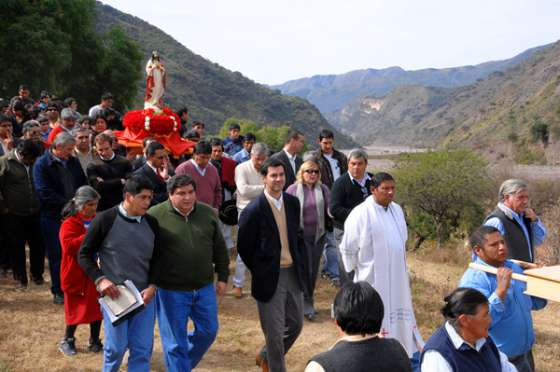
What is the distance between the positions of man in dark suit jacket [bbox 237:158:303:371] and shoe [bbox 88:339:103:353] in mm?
1790

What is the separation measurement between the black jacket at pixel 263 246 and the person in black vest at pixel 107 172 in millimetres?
2279

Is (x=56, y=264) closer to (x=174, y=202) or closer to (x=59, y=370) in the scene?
(x=59, y=370)

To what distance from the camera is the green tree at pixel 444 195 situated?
86.7 ft

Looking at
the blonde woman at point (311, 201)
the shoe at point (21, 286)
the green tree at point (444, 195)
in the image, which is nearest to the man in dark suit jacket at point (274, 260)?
the blonde woman at point (311, 201)

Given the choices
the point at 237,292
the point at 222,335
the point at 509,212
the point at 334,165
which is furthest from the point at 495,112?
the point at 509,212

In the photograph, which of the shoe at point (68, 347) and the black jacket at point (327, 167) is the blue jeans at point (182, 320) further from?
the black jacket at point (327, 167)

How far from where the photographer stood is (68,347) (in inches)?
218

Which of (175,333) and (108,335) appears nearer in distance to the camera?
(108,335)

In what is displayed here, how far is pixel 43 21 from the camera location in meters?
28.1

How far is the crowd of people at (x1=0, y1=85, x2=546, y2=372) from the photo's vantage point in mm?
2834

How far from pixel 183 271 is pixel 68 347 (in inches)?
75.1

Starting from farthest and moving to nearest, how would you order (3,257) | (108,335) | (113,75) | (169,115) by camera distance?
(113,75) < (169,115) < (3,257) < (108,335)

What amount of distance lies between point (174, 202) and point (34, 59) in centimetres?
2591

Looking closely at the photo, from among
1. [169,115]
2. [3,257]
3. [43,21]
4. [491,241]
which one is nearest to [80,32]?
[43,21]
